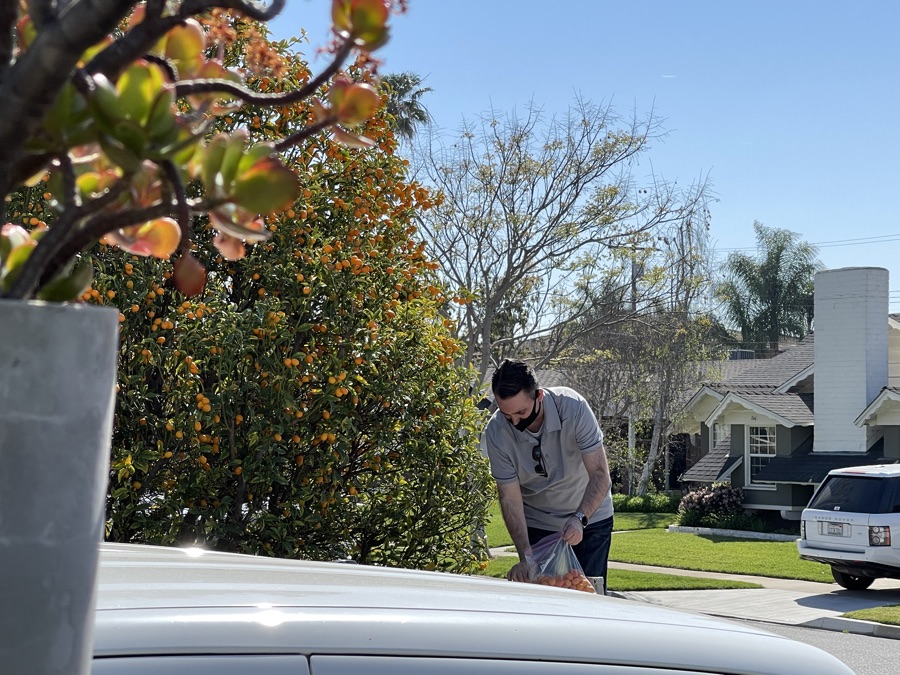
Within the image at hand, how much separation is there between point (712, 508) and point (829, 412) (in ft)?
12.6

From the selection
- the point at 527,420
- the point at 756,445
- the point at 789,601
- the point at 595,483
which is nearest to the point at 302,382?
the point at 527,420

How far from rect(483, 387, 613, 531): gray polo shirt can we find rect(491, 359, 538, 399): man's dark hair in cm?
29

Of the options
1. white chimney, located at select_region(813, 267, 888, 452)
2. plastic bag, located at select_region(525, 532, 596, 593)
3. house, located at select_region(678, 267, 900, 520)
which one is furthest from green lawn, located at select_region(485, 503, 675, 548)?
plastic bag, located at select_region(525, 532, 596, 593)

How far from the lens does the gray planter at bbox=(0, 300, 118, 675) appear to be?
0.74 meters

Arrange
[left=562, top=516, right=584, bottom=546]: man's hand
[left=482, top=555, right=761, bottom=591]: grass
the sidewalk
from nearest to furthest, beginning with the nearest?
1. [left=562, top=516, right=584, bottom=546]: man's hand
2. the sidewalk
3. [left=482, top=555, right=761, bottom=591]: grass

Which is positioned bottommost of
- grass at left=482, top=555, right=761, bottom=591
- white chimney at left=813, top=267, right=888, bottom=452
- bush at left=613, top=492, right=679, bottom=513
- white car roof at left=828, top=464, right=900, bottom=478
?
grass at left=482, top=555, right=761, bottom=591

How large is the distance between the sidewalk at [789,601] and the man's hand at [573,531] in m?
8.09

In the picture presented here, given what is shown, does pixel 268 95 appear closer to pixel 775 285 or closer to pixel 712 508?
pixel 712 508

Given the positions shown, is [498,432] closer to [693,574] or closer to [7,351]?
[7,351]

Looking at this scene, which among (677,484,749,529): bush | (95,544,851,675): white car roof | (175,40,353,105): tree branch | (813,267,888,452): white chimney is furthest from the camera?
(677,484,749,529): bush

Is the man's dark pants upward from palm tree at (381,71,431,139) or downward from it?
downward

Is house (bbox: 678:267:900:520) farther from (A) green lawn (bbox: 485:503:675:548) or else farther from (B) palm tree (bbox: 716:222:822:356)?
(B) palm tree (bbox: 716:222:822:356)

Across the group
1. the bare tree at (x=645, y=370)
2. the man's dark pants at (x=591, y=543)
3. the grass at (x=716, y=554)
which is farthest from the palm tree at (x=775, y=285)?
the man's dark pants at (x=591, y=543)

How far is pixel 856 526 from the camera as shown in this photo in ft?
55.3
